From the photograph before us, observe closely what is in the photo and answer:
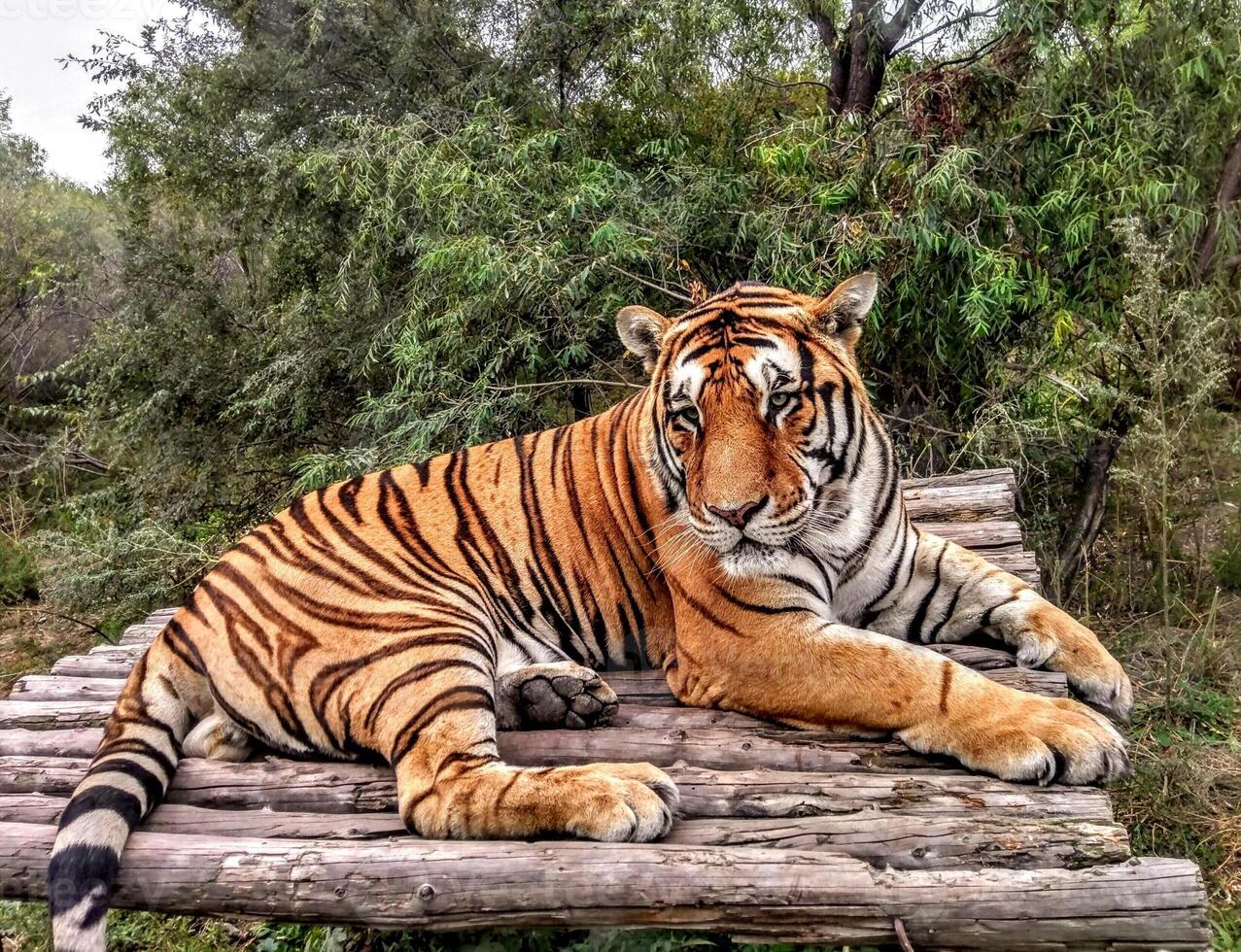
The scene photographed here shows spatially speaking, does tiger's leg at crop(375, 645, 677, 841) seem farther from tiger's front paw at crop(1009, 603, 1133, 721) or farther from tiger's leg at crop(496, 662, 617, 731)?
tiger's front paw at crop(1009, 603, 1133, 721)

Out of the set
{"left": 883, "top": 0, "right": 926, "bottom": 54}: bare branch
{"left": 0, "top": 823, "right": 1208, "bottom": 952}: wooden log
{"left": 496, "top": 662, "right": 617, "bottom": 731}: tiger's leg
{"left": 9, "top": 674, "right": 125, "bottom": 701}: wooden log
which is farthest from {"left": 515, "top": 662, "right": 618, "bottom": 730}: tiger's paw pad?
{"left": 883, "top": 0, "right": 926, "bottom": 54}: bare branch

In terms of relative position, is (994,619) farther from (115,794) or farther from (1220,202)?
(1220,202)

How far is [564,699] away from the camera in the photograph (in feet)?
9.64

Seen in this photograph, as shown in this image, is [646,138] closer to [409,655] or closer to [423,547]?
[423,547]

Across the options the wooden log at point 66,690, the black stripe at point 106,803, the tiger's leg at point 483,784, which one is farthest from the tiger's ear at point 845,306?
the wooden log at point 66,690

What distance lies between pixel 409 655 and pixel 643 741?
2.23 ft

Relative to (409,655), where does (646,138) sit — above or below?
above

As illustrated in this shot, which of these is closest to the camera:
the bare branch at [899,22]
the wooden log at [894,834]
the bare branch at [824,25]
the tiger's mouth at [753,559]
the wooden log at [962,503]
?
the wooden log at [894,834]

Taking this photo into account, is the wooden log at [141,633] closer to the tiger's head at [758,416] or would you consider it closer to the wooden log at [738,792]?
the wooden log at [738,792]

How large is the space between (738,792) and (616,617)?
807 millimetres

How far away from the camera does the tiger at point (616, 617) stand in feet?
8.13

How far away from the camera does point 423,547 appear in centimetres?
316

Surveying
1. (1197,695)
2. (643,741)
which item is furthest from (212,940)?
(1197,695)

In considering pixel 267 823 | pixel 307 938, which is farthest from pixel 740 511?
pixel 307 938
